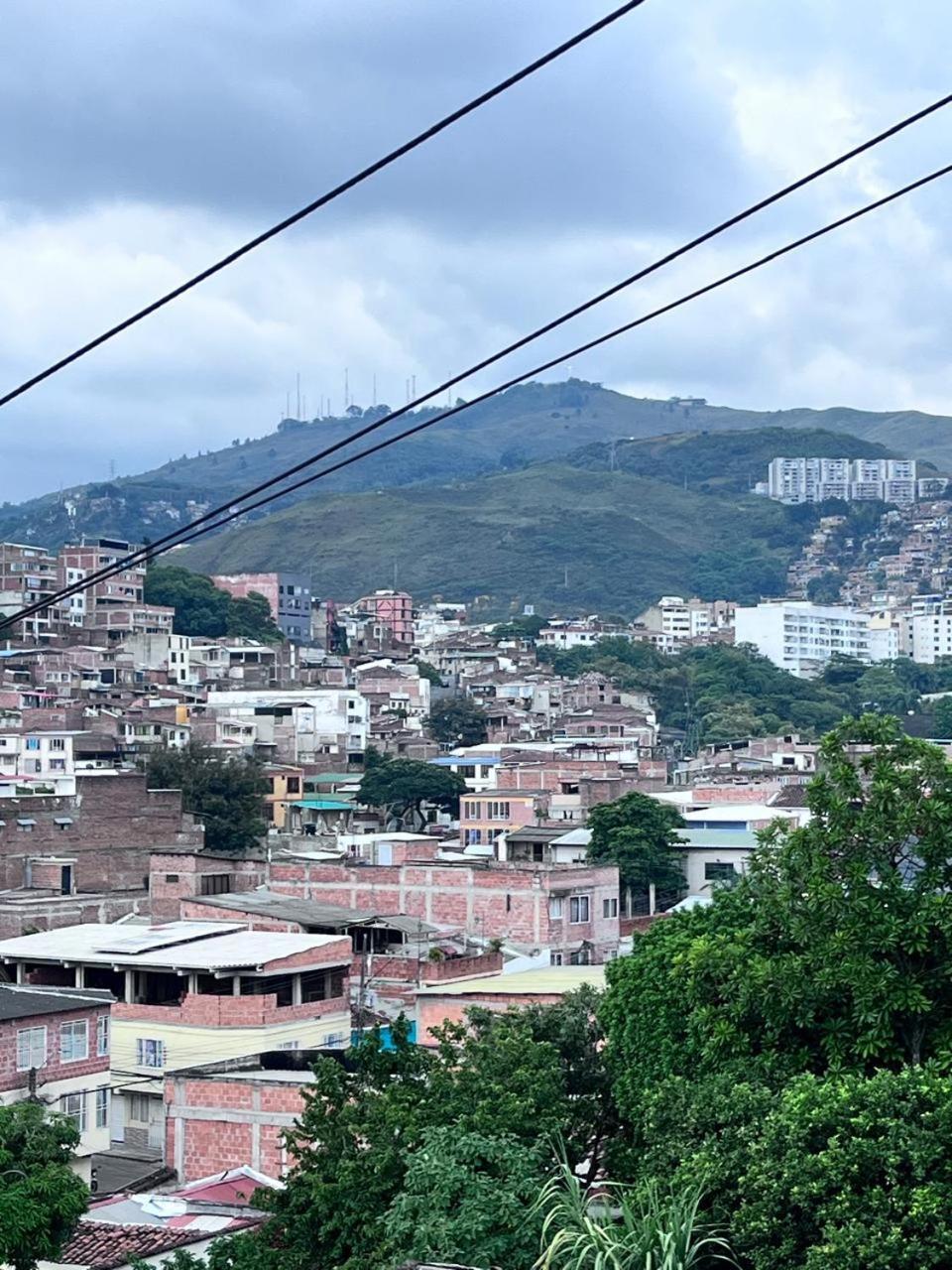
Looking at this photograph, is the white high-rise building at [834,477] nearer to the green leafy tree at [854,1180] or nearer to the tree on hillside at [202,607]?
the tree on hillside at [202,607]

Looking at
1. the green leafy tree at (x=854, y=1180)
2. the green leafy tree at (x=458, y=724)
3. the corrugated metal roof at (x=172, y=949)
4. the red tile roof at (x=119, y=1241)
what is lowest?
the red tile roof at (x=119, y=1241)

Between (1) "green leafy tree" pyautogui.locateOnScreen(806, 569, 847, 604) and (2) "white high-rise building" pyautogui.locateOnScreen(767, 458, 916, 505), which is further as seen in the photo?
(2) "white high-rise building" pyautogui.locateOnScreen(767, 458, 916, 505)

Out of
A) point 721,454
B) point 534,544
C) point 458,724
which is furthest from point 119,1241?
point 721,454

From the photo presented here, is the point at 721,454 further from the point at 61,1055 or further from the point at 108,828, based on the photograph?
the point at 61,1055

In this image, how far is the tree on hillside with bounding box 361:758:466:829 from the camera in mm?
49312

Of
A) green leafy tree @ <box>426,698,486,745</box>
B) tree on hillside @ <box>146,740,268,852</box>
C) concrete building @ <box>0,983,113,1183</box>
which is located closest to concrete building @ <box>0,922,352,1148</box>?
concrete building @ <box>0,983,113,1183</box>

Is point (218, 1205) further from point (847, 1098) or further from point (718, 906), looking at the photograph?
point (847, 1098)

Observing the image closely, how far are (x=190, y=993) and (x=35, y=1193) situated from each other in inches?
376

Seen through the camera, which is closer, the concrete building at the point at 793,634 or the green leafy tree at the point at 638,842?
the green leafy tree at the point at 638,842

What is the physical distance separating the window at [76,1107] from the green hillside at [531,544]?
10618 cm

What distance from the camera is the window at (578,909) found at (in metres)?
29.7

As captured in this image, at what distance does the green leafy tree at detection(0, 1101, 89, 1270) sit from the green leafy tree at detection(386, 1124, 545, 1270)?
7.90ft

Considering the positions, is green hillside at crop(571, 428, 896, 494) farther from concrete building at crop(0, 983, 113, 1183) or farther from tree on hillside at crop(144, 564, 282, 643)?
concrete building at crop(0, 983, 113, 1183)

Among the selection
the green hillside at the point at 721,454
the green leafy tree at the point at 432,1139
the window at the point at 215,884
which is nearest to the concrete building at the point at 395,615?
the window at the point at 215,884
